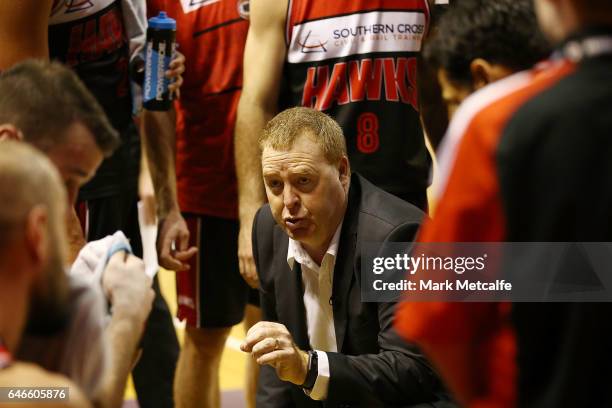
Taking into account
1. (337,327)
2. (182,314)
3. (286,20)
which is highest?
(286,20)

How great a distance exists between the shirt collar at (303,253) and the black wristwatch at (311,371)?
0.38 meters

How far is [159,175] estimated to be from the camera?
12.4 ft

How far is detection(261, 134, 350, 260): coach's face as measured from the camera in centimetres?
277

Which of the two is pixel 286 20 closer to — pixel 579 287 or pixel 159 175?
pixel 159 175

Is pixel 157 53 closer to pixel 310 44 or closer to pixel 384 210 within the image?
pixel 310 44

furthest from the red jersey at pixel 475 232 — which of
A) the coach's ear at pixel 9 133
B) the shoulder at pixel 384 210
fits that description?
the shoulder at pixel 384 210

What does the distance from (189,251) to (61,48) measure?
0.79 meters

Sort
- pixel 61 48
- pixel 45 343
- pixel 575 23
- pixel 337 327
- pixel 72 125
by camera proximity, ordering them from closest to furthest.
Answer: pixel 575 23
pixel 45 343
pixel 72 125
pixel 337 327
pixel 61 48

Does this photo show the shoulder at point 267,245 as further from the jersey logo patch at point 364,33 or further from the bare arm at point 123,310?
the bare arm at point 123,310

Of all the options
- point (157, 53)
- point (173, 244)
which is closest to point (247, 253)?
point (173, 244)

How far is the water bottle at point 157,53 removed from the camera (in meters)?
3.39

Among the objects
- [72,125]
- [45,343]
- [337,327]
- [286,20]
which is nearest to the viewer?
[45,343]

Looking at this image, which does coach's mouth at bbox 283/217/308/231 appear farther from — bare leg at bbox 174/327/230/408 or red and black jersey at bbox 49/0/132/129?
bare leg at bbox 174/327/230/408

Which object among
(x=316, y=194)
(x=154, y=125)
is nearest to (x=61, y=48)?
(x=154, y=125)
